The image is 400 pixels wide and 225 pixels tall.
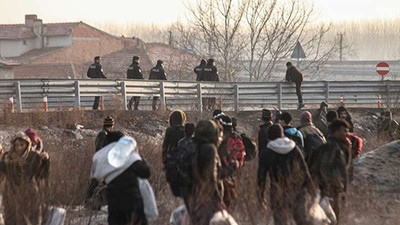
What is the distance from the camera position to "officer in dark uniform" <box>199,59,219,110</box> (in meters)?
29.6

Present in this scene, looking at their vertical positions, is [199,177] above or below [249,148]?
above

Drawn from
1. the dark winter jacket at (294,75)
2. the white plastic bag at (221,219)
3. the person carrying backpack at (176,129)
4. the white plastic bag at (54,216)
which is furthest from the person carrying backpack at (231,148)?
the dark winter jacket at (294,75)

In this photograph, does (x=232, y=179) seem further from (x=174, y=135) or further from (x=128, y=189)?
(x=174, y=135)

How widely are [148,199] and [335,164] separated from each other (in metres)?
2.62

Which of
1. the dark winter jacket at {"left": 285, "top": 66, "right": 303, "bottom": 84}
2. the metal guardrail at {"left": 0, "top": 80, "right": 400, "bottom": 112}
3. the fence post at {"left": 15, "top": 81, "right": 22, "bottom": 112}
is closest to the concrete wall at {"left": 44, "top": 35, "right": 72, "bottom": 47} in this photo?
the metal guardrail at {"left": 0, "top": 80, "right": 400, "bottom": 112}

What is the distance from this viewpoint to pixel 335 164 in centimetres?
1188

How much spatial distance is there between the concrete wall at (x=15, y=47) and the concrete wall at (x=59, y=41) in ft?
5.45

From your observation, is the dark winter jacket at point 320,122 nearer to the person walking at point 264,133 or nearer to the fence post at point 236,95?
the person walking at point 264,133

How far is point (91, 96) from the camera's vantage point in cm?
2830

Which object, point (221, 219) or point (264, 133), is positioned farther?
point (264, 133)

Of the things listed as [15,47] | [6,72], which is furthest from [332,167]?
[15,47]

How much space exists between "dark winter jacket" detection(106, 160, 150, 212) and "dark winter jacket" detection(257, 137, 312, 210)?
1607 millimetres

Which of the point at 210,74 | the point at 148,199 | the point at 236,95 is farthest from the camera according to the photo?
the point at 236,95

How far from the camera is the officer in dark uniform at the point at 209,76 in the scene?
97.3ft
